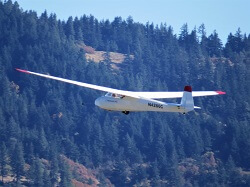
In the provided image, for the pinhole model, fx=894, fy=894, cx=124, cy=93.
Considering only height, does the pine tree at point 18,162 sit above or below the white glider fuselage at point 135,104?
below

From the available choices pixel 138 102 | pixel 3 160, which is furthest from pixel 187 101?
pixel 3 160

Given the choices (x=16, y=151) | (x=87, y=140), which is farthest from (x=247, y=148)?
(x=16, y=151)

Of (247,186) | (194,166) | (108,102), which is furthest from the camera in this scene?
(194,166)

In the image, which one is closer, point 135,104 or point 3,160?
point 135,104

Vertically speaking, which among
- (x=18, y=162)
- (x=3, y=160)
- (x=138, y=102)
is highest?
(x=138, y=102)

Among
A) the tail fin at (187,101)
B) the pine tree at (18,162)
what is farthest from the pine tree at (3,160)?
the tail fin at (187,101)

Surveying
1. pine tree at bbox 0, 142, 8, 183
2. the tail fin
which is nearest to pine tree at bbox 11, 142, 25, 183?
pine tree at bbox 0, 142, 8, 183

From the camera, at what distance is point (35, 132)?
638 feet

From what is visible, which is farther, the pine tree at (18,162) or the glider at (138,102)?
the pine tree at (18,162)

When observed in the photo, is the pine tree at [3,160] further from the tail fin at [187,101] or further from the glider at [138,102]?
the tail fin at [187,101]

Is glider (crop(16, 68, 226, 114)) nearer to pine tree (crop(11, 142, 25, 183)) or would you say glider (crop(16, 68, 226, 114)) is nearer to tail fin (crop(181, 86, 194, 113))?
tail fin (crop(181, 86, 194, 113))

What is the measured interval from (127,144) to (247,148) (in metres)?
25.9

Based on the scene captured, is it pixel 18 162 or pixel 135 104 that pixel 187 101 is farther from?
pixel 18 162

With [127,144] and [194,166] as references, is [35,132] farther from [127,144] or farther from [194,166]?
[194,166]
